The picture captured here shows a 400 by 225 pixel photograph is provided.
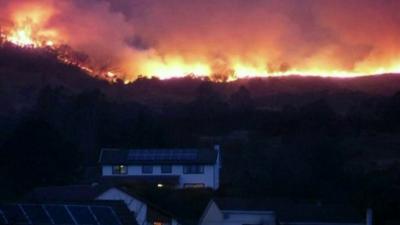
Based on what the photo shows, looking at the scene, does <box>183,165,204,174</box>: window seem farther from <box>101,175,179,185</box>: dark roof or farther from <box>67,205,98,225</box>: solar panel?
<box>67,205,98,225</box>: solar panel

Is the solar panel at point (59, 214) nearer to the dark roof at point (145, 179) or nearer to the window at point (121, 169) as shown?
the dark roof at point (145, 179)

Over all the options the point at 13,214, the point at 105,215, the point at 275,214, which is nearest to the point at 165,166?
the point at 275,214

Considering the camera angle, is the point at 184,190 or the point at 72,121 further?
the point at 72,121

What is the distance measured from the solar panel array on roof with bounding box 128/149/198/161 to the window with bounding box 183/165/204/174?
0.57m

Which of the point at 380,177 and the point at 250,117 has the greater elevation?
the point at 250,117

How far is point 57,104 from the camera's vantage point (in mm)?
91375

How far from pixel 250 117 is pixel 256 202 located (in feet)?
141

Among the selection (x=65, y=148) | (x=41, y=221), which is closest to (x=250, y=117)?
(x=65, y=148)

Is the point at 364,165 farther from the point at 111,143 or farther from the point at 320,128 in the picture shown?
the point at 111,143

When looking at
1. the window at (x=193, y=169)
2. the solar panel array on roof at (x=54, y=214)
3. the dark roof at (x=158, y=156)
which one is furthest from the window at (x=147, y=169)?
the solar panel array on roof at (x=54, y=214)

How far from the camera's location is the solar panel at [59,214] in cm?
4353

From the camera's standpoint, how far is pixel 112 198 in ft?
172

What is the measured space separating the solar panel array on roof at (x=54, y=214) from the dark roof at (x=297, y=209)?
10.4m

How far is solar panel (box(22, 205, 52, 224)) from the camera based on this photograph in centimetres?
4341
